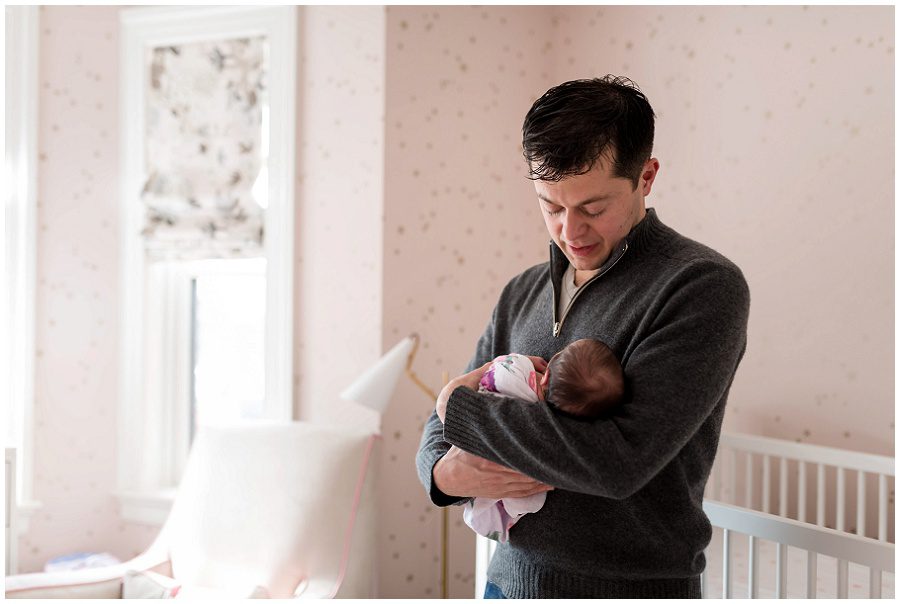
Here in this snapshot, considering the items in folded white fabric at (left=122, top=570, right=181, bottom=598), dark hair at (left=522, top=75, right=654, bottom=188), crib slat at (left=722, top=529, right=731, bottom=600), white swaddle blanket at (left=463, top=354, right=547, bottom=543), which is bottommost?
folded white fabric at (left=122, top=570, right=181, bottom=598)

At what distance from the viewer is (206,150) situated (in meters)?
2.86

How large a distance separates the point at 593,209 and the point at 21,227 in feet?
8.15

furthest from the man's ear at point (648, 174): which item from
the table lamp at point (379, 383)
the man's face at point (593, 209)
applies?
the table lamp at point (379, 383)

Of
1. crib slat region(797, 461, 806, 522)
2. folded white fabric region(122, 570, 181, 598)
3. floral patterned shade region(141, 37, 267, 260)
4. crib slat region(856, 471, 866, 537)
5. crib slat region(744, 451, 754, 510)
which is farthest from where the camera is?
floral patterned shade region(141, 37, 267, 260)

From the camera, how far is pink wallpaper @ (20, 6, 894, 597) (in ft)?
7.88

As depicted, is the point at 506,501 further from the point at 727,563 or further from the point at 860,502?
the point at 860,502

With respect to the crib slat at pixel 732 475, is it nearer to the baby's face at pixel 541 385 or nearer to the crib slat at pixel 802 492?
the crib slat at pixel 802 492

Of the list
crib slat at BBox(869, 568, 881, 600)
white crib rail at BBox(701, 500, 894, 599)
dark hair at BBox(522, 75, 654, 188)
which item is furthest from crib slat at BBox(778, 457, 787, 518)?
dark hair at BBox(522, 75, 654, 188)

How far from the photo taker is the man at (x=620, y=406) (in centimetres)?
93

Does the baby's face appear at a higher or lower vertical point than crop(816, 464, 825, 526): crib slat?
higher

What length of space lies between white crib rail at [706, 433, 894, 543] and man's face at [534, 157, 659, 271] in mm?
1446

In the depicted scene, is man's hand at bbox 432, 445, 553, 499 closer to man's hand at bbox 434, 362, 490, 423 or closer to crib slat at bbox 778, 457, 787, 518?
man's hand at bbox 434, 362, 490, 423

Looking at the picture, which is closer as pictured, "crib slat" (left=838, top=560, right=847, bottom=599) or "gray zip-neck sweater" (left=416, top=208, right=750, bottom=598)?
"gray zip-neck sweater" (left=416, top=208, right=750, bottom=598)

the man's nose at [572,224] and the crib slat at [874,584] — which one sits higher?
the man's nose at [572,224]
